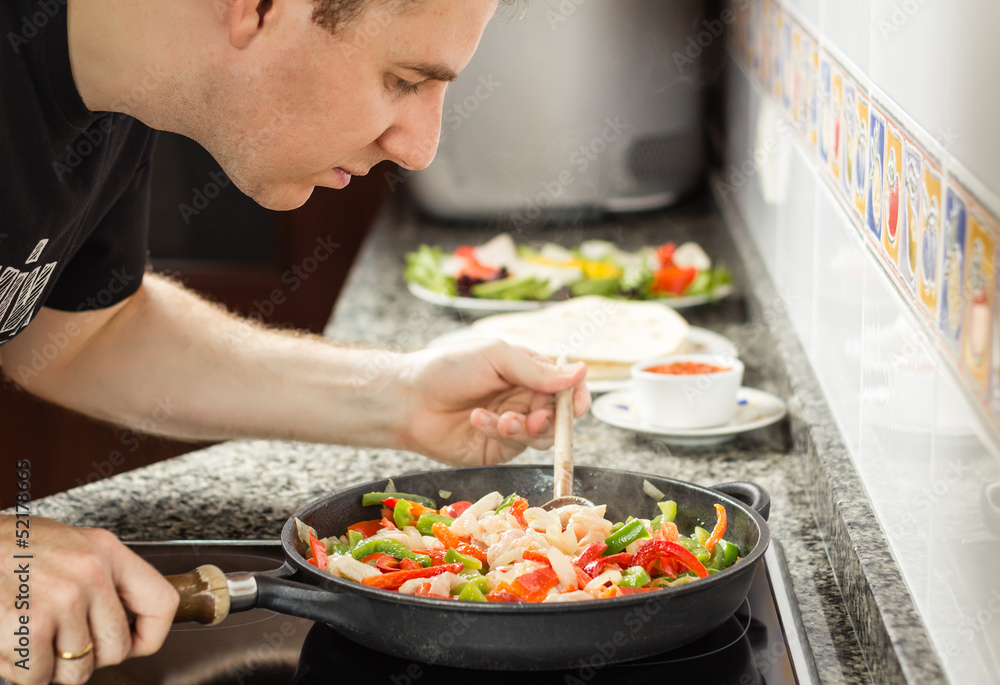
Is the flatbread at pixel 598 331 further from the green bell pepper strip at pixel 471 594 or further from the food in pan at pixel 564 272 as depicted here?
the green bell pepper strip at pixel 471 594

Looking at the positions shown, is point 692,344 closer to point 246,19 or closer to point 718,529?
point 718,529

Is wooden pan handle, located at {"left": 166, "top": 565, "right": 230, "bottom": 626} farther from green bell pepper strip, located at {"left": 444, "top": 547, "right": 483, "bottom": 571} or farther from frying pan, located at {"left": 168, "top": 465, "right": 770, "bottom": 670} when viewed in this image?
green bell pepper strip, located at {"left": 444, "top": 547, "right": 483, "bottom": 571}

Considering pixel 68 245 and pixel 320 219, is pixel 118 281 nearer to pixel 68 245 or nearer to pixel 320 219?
pixel 68 245

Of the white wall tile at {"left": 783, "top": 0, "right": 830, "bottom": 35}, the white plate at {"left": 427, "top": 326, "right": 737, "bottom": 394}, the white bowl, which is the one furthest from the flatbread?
the white wall tile at {"left": 783, "top": 0, "right": 830, "bottom": 35}

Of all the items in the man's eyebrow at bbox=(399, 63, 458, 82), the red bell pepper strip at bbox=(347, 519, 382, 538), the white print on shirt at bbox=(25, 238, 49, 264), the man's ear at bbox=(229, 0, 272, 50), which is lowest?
the red bell pepper strip at bbox=(347, 519, 382, 538)

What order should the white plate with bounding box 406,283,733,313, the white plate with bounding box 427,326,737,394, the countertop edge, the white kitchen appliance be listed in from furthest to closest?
the white kitchen appliance < the white plate with bounding box 406,283,733,313 < the white plate with bounding box 427,326,737,394 < the countertop edge

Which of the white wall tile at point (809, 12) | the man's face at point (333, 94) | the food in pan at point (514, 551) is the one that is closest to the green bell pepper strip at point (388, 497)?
the food in pan at point (514, 551)

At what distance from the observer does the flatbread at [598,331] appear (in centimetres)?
173

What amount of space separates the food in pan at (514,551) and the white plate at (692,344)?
0.59 meters

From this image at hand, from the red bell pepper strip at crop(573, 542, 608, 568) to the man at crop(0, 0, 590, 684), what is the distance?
324 mm

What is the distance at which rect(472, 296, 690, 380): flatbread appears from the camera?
1.73m

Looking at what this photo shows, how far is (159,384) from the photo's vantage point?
143 cm

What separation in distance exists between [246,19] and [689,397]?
78 centimetres

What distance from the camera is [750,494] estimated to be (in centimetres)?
106
